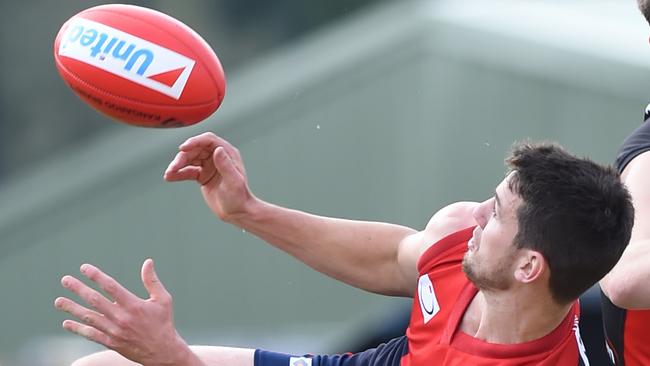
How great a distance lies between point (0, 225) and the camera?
38.8ft

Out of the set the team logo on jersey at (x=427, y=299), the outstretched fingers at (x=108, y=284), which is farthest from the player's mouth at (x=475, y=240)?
the outstretched fingers at (x=108, y=284)

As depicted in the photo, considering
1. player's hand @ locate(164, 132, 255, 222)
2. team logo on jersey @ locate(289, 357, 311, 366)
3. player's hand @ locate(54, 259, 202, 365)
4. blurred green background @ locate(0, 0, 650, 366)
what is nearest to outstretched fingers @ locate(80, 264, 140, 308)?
player's hand @ locate(54, 259, 202, 365)

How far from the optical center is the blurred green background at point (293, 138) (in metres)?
10.4

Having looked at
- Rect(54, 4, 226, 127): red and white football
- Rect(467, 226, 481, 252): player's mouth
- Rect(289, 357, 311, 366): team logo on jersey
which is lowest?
Rect(289, 357, 311, 366): team logo on jersey

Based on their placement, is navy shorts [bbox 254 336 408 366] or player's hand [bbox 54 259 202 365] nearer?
player's hand [bbox 54 259 202 365]

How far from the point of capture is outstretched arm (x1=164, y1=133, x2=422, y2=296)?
4.75m

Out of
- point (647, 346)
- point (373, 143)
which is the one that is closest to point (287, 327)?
point (373, 143)

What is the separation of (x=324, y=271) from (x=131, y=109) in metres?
0.95

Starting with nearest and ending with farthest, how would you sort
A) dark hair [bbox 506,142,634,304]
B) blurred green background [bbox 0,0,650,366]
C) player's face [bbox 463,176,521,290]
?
dark hair [bbox 506,142,634,304]
player's face [bbox 463,176,521,290]
blurred green background [bbox 0,0,650,366]

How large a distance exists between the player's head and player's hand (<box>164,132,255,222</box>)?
3.19 feet

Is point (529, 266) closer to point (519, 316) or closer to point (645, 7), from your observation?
point (519, 316)

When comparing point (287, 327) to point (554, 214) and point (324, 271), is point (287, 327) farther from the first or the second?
point (554, 214)

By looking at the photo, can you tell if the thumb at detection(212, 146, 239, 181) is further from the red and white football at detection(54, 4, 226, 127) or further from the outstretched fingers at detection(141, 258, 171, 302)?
the outstretched fingers at detection(141, 258, 171, 302)

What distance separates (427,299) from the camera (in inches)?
179
